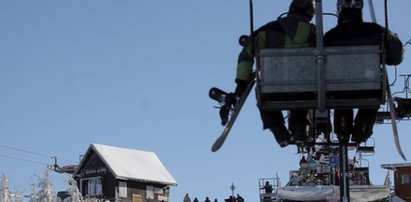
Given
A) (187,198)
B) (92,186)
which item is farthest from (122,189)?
(187,198)

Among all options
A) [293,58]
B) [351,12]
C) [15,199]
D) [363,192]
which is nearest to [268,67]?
[293,58]

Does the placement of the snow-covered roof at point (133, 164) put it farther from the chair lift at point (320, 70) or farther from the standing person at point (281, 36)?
the chair lift at point (320, 70)

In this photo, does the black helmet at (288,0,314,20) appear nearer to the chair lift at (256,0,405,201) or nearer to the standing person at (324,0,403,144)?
the standing person at (324,0,403,144)

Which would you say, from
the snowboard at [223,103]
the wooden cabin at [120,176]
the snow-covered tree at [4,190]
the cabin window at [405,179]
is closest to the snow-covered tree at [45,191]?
the snow-covered tree at [4,190]

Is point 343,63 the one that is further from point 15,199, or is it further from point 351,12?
point 15,199

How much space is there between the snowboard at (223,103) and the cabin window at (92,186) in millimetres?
57022

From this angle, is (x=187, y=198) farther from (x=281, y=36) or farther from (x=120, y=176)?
(x=281, y=36)

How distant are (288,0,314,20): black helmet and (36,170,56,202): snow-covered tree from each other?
26.3 meters

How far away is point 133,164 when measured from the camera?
6669 centimetres

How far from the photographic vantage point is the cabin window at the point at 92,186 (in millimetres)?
64800

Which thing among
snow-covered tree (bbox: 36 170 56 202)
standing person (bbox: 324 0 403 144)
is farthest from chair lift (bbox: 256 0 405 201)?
snow-covered tree (bbox: 36 170 56 202)

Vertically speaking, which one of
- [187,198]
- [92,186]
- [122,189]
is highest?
[92,186]

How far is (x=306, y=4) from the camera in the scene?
7605 mm

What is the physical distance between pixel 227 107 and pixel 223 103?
9cm
